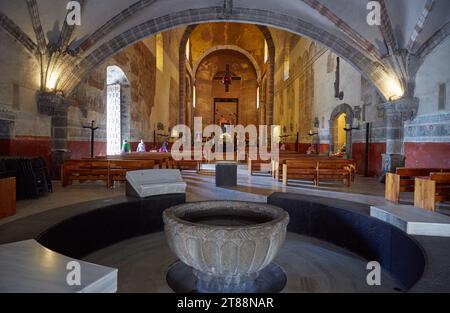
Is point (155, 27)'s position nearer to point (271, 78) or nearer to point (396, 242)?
point (396, 242)

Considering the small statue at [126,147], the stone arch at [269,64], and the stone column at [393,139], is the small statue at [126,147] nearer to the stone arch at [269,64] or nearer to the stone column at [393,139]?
the stone column at [393,139]

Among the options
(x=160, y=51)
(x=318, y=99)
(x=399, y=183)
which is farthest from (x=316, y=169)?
(x=160, y=51)

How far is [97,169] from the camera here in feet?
22.2

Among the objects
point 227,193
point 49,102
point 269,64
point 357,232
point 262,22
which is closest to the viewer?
point 357,232

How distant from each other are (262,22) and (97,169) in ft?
22.6

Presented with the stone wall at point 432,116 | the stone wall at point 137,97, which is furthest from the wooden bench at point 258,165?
the stone wall at point 137,97

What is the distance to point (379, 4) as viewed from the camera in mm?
7457

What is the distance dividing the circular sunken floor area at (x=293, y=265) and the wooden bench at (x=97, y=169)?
7.42 feet

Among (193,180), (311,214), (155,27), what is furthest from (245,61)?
(311,214)

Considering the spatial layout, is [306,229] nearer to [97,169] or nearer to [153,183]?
[153,183]

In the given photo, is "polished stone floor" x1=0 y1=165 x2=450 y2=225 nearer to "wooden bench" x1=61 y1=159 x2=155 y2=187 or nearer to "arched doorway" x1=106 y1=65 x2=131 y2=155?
"wooden bench" x1=61 y1=159 x2=155 y2=187

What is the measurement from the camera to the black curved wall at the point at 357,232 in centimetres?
341
